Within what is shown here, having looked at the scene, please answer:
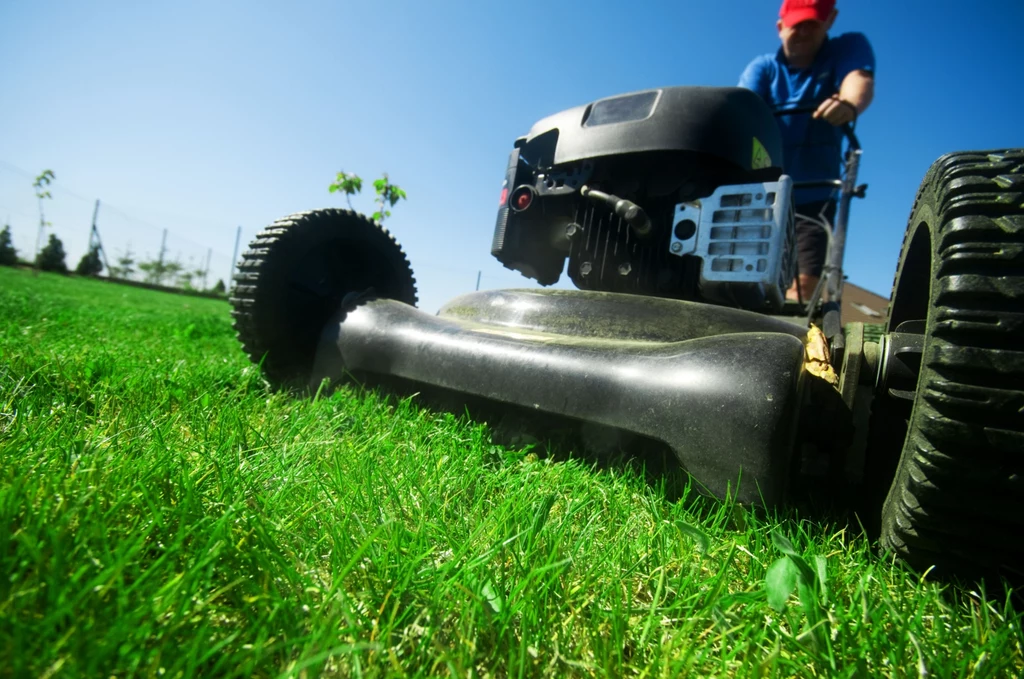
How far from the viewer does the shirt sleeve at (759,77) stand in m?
3.38

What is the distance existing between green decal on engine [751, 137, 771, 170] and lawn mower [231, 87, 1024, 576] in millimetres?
11

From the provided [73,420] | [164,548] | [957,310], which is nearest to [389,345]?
[73,420]

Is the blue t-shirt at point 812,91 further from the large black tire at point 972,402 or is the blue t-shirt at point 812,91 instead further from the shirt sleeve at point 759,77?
the large black tire at point 972,402

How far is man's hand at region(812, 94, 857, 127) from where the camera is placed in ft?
8.75

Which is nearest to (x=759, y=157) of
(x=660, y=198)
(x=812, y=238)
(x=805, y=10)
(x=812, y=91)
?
(x=660, y=198)

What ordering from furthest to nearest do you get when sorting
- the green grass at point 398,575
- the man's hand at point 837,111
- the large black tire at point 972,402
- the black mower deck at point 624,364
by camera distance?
1. the man's hand at point 837,111
2. the black mower deck at point 624,364
3. the large black tire at point 972,402
4. the green grass at point 398,575

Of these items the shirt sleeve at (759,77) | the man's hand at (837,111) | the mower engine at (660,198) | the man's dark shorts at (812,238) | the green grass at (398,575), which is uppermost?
the shirt sleeve at (759,77)

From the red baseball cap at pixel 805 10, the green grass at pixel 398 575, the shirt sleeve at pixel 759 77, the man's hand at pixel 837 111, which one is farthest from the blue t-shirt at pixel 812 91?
the green grass at pixel 398 575

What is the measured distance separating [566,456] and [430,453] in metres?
0.38

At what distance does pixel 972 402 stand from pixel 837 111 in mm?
2540

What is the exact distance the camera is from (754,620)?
739 mm

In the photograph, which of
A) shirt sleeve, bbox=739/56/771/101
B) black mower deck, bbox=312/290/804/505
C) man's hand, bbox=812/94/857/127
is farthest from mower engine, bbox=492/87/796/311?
shirt sleeve, bbox=739/56/771/101

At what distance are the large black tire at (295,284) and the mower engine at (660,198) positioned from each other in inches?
24.0

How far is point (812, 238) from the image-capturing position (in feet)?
11.0
